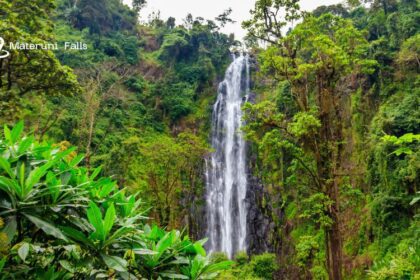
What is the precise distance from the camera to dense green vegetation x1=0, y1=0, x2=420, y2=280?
5.56ft

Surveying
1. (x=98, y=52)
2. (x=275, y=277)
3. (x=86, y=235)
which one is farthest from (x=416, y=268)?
(x=98, y=52)

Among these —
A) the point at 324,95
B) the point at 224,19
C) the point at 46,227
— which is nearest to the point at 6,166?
the point at 46,227

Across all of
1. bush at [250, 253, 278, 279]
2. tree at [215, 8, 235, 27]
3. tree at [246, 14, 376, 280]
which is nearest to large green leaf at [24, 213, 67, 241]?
tree at [246, 14, 376, 280]

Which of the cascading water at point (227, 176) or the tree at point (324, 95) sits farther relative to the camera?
the cascading water at point (227, 176)

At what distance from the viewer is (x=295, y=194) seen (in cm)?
1689

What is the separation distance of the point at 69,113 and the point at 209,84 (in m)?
10.1

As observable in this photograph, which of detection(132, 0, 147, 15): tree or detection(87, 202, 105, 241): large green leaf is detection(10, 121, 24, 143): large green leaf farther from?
detection(132, 0, 147, 15): tree

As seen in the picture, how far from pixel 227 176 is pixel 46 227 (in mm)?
17999

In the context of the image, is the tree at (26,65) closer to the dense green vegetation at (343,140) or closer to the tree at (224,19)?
the dense green vegetation at (343,140)

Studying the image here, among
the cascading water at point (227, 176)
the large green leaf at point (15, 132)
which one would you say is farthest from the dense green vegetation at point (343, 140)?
the large green leaf at point (15, 132)

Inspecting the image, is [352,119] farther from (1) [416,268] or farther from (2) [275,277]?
(1) [416,268]

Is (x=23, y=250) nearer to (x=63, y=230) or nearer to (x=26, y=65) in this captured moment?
(x=63, y=230)

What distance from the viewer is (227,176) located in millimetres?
19375

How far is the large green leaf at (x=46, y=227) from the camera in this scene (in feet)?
4.95
